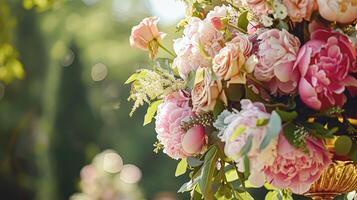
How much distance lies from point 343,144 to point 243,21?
30cm

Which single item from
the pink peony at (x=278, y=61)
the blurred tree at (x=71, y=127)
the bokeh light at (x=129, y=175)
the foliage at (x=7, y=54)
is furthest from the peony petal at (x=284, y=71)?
the blurred tree at (x=71, y=127)

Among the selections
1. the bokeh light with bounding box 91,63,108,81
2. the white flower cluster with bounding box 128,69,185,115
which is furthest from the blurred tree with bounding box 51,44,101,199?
the white flower cluster with bounding box 128,69,185,115

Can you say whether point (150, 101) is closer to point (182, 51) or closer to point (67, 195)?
point (182, 51)

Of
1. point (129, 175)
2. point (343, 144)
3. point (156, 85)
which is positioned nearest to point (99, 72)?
point (129, 175)

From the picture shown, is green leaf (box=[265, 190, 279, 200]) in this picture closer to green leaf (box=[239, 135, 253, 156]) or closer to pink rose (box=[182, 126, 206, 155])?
pink rose (box=[182, 126, 206, 155])

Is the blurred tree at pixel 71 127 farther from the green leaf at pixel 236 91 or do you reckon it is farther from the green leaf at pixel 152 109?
the green leaf at pixel 236 91

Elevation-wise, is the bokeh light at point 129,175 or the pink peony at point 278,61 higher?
the pink peony at point 278,61

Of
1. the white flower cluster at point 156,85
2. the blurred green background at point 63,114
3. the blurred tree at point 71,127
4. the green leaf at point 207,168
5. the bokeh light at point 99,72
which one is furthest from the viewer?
the bokeh light at point 99,72

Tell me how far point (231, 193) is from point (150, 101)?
0.85 feet

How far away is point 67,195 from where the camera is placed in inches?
441

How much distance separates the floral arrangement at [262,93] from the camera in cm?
143

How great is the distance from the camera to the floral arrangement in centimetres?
143

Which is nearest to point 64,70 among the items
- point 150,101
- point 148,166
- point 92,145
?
point 92,145

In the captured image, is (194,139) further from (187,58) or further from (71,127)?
(71,127)
